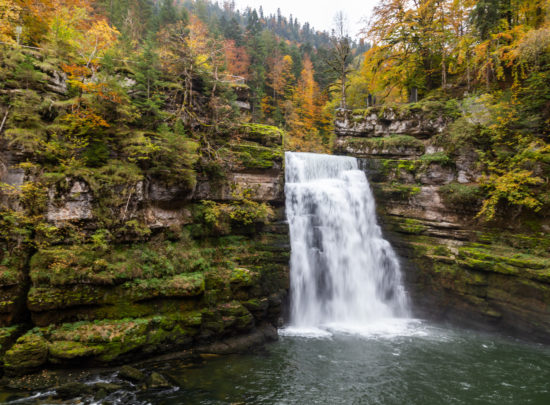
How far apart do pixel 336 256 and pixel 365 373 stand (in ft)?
18.7

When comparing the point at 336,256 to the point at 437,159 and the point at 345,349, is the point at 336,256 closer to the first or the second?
the point at 345,349

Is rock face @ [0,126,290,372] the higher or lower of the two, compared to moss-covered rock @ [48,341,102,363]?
higher

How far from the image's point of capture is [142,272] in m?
8.70

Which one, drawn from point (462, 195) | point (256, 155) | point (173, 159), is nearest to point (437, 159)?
point (462, 195)

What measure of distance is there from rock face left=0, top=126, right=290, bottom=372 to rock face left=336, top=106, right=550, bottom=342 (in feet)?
A: 21.5

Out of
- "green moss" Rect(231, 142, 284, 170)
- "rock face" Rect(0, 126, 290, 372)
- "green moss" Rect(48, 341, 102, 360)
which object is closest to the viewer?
"green moss" Rect(48, 341, 102, 360)

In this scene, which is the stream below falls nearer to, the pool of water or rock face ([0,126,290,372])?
the pool of water

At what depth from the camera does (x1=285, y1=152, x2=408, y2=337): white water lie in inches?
488

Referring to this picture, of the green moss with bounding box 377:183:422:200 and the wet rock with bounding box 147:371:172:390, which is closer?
the wet rock with bounding box 147:371:172:390

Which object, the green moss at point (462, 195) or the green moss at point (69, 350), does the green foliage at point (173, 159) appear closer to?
the green moss at point (69, 350)

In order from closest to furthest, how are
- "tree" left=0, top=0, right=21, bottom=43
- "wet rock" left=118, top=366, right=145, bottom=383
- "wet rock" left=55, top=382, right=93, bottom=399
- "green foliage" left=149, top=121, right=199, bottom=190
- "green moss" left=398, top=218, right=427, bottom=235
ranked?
"wet rock" left=55, top=382, right=93, bottom=399 < "wet rock" left=118, top=366, right=145, bottom=383 < "tree" left=0, top=0, right=21, bottom=43 < "green foliage" left=149, top=121, right=199, bottom=190 < "green moss" left=398, top=218, right=427, bottom=235

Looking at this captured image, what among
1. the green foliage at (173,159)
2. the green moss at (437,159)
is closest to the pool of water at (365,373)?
the green foliage at (173,159)

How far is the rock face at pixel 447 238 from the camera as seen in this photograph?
36.7 feet

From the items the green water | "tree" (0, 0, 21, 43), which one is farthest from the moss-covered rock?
"tree" (0, 0, 21, 43)
